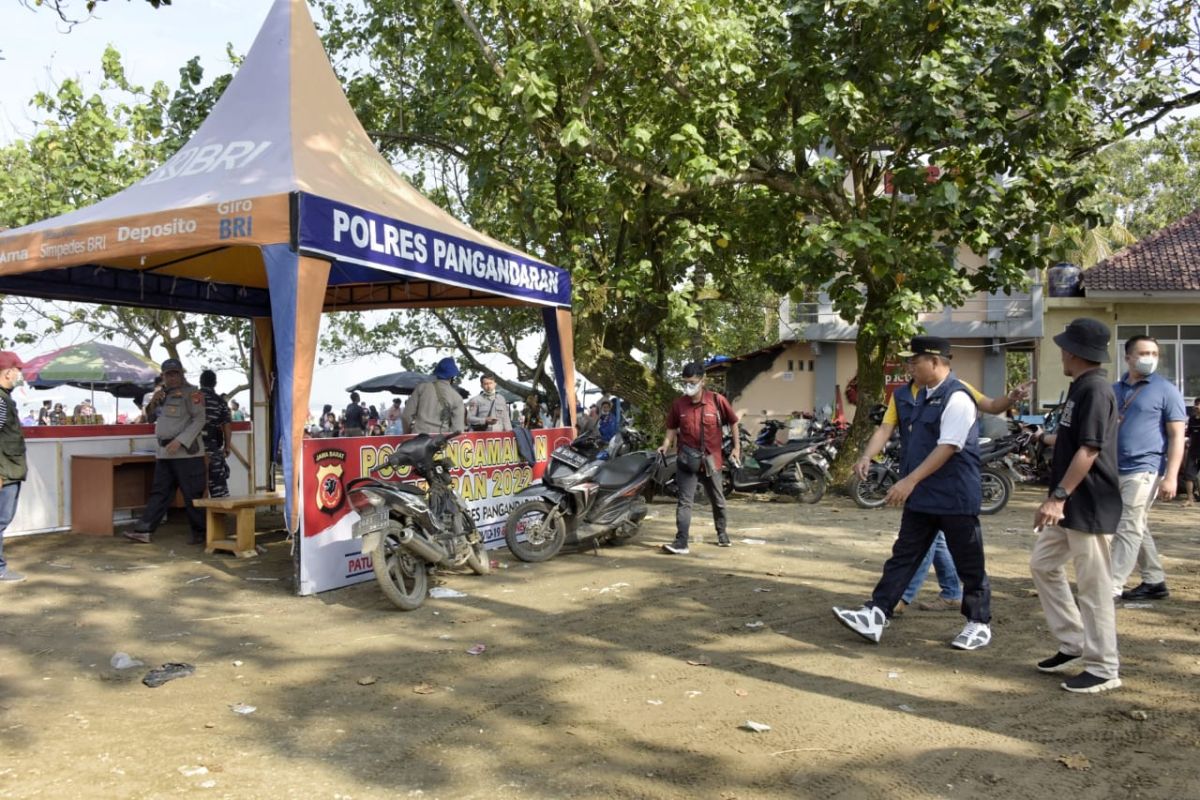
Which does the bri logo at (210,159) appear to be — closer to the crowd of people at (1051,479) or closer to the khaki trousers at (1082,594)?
the crowd of people at (1051,479)

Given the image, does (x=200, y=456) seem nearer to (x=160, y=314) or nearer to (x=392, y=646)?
(x=392, y=646)

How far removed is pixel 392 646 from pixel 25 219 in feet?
50.7

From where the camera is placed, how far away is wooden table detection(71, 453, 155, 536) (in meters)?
8.98

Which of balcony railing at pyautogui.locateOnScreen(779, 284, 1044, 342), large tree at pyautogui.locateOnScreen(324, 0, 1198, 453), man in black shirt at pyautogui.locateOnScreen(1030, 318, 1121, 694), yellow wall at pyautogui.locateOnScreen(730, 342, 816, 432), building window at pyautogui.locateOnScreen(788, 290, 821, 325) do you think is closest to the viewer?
man in black shirt at pyautogui.locateOnScreen(1030, 318, 1121, 694)

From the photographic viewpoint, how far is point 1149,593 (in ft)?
20.9

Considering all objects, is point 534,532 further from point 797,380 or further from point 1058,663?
point 797,380

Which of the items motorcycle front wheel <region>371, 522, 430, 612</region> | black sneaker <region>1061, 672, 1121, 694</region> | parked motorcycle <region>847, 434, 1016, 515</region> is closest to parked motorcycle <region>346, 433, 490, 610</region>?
motorcycle front wheel <region>371, 522, 430, 612</region>

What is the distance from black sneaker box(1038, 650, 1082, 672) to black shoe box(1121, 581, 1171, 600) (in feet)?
6.46

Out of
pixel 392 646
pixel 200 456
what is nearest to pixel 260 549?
pixel 200 456

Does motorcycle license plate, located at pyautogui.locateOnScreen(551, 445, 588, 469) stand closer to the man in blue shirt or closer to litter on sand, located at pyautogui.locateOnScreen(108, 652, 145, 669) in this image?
litter on sand, located at pyautogui.locateOnScreen(108, 652, 145, 669)

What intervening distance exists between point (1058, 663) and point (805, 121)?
7.25 m

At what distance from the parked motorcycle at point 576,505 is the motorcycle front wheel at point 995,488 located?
4806 mm

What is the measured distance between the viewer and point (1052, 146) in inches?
427

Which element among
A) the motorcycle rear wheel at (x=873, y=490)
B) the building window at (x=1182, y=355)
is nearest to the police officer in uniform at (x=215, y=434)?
the motorcycle rear wheel at (x=873, y=490)
